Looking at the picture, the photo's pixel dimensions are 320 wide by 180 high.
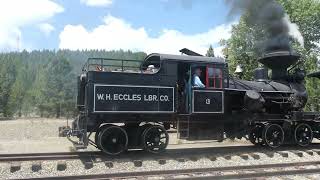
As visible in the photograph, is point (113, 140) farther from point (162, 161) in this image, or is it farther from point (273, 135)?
point (273, 135)

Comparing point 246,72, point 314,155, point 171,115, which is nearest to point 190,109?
point 171,115

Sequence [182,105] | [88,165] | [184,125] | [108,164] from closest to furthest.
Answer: [88,165]
[108,164]
[184,125]
[182,105]

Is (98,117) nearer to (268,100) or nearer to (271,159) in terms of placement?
(271,159)

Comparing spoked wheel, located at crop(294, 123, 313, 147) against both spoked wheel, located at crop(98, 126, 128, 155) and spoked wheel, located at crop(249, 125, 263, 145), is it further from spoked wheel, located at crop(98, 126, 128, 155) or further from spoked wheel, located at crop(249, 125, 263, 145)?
spoked wheel, located at crop(98, 126, 128, 155)

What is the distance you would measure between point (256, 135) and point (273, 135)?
0.71 metres

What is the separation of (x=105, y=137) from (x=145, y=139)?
123 centimetres

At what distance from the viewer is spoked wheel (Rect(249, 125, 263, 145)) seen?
15988 millimetres

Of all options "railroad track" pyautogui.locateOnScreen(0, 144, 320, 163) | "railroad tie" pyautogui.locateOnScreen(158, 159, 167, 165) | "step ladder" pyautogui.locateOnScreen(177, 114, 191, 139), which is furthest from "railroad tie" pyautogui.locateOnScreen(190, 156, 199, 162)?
"step ladder" pyautogui.locateOnScreen(177, 114, 191, 139)

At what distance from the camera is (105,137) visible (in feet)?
42.7

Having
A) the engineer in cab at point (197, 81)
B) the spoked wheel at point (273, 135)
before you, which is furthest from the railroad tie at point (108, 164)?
Result: the spoked wheel at point (273, 135)

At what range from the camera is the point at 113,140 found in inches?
514

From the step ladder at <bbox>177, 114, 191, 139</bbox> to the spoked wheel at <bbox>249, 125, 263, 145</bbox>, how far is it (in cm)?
320

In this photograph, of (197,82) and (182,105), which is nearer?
(197,82)

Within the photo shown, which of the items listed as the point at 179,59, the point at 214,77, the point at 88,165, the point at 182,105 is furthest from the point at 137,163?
the point at 214,77
